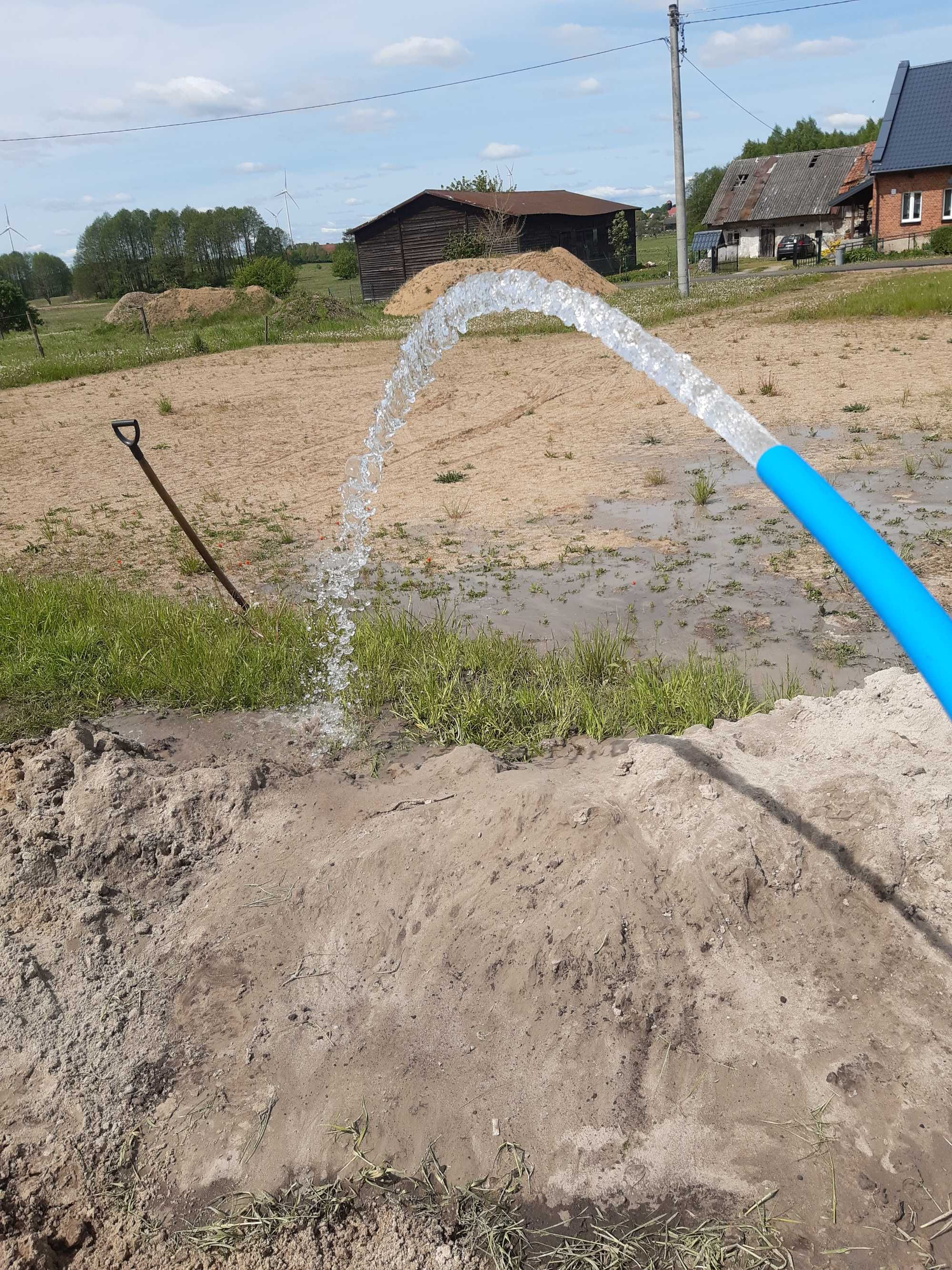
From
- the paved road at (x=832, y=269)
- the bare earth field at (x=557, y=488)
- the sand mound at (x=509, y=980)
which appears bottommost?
the sand mound at (x=509, y=980)

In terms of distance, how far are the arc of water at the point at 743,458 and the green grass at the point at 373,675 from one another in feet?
0.88

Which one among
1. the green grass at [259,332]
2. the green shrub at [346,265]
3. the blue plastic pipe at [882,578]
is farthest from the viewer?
the green shrub at [346,265]

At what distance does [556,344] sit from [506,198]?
21.0 m

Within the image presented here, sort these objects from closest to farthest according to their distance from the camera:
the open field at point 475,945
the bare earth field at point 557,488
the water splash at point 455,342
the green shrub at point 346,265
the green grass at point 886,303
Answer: the water splash at point 455,342 → the open field at point 475,945 → the bare earth field at point 557,488 → the green grass at point 886,303 → the green shrub at point 346,265

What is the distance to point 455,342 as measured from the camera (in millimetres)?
4871

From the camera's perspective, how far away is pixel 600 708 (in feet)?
13.8

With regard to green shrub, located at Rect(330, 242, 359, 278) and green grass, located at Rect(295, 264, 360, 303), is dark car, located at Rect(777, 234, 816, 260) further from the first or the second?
green shrub, located at Rect(330, 242, 359, 278)

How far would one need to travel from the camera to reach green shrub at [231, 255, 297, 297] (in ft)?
126

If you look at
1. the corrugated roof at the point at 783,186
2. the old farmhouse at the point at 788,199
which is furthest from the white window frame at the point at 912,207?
the corrugated roof at the point at 783,186

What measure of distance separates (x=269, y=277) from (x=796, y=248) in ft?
70.4

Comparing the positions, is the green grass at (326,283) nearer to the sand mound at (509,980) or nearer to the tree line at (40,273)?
the tree line at (40,273)

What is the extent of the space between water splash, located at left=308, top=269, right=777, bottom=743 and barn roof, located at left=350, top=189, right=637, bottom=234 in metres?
29.7

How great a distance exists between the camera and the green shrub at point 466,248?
33906 mm

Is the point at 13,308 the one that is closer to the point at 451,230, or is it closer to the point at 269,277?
the point at 269,277
